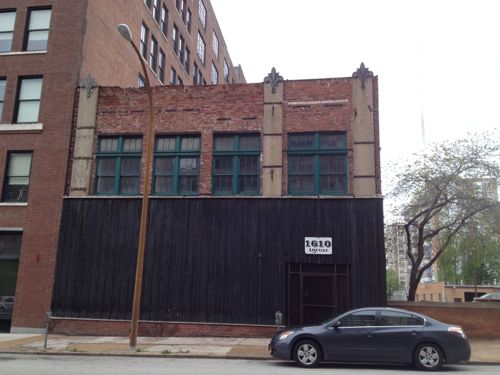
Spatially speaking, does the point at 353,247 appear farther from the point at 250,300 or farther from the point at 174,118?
the point at 174,118

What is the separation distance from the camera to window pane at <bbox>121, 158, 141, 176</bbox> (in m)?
19.4

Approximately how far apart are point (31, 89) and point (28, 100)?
0.50 meters

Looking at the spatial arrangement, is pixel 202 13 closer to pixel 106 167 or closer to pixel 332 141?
pixel 106 167

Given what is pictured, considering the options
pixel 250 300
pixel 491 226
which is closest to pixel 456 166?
pixel 491 226

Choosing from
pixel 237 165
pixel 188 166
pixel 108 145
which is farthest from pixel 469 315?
pixel 108 145

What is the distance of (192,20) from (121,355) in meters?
28.4

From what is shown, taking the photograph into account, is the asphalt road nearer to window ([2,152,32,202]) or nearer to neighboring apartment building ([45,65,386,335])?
neighboring apartment building ([45,65,386,335])

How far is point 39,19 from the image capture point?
2164 centimetres

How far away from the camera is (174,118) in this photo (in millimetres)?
19609

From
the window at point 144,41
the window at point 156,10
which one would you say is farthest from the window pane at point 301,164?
the window at point 156,10

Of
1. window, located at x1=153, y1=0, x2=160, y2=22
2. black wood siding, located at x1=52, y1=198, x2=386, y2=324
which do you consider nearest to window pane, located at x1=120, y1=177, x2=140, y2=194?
black wood siding, located at x1=52, y1=198, x2=386, y2=324

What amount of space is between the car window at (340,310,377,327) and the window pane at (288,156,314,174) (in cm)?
707

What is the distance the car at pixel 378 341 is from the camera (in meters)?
11.8

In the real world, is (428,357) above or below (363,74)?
below
